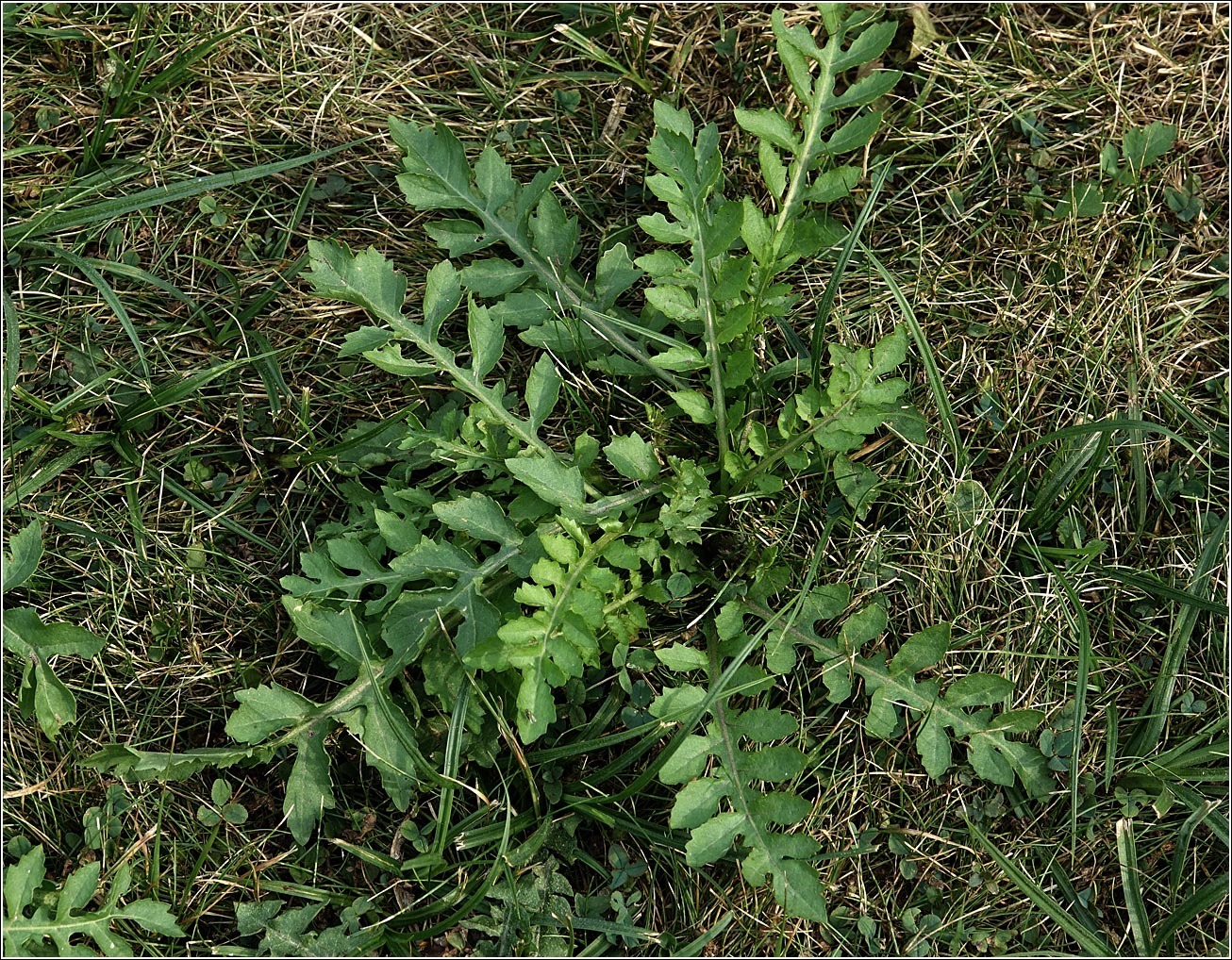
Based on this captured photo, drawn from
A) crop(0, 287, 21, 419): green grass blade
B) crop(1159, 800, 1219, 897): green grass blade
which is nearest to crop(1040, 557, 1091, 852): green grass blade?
crop(1159, 800, 1219, 897): green grass blade

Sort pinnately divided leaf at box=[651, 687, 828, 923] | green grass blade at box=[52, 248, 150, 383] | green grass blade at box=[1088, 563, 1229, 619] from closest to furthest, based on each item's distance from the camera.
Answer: pinnately divided leaf at box=[651, 687, 828, 923] → green grass blade at box=[1088, 563, 1229, 619] → green grass blade at box=[52, 248, 150, 383]

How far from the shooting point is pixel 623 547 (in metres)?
2.98

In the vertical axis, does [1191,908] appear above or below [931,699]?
below

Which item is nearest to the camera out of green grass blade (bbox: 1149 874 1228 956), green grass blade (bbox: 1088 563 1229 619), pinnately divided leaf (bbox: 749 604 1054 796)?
pinnately divided leaf (bbox: 749 604 1054 796)

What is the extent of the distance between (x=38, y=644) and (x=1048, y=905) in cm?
277

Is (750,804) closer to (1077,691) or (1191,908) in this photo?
(1077,691)

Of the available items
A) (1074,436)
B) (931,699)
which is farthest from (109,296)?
(1074,436)

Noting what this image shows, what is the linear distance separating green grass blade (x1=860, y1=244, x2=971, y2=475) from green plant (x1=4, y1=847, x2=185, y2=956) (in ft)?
8.14

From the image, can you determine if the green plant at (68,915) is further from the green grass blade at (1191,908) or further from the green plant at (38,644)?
the green grass blade at (1191,908)

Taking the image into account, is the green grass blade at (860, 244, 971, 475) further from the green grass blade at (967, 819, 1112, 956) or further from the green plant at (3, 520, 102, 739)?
the green plant at (3, 520, 102, 739)

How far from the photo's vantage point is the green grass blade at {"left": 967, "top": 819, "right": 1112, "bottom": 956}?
3.07 meters

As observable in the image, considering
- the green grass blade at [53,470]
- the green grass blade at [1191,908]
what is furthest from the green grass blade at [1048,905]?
the green grass blade at [53,470]

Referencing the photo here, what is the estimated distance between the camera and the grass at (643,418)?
10.4ft

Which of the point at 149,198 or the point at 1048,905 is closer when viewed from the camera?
the point at 1048,905
